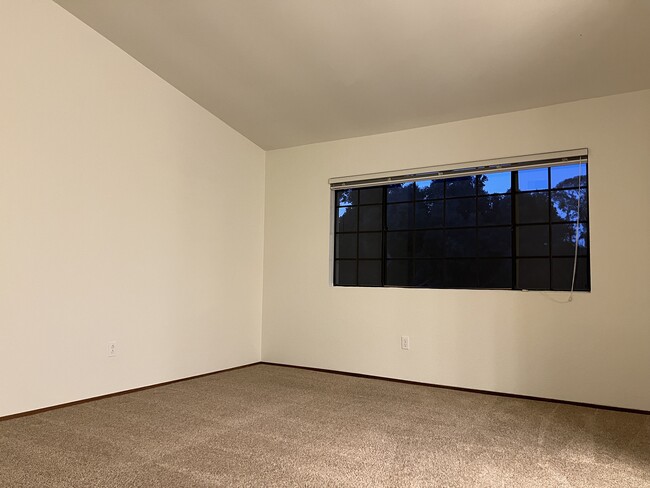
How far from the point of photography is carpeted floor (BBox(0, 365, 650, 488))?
6.79 ft

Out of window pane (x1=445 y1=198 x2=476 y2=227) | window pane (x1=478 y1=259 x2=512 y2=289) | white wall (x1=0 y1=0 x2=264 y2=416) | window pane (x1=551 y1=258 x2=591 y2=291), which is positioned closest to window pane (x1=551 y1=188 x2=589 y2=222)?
window pane (x1=551 y1=258 x2=591 y2=291)

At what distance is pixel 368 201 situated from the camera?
186 inches

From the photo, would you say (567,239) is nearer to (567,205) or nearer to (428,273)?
(567,205)

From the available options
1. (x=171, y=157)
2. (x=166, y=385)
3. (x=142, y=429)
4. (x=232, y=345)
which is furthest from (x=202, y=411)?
(x=171, y=157)

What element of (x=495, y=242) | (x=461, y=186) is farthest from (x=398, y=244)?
(x=495, y=242)

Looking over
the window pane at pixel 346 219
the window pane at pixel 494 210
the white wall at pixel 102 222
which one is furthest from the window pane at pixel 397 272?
the white wall at pixel 102 222

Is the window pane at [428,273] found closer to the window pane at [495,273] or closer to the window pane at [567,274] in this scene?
the window pane at [495,273]

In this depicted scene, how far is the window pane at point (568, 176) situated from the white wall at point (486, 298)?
10 centimetres

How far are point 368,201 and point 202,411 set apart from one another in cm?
255

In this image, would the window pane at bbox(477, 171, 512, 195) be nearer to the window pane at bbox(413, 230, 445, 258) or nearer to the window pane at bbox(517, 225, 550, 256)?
the window pane at bbox(517, 225, 550, 256)

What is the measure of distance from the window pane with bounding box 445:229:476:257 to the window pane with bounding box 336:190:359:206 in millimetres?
1037

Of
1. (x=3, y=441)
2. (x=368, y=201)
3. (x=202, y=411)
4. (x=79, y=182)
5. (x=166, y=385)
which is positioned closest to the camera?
(x=3, y=441)

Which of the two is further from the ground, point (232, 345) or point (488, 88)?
point (488, 88)

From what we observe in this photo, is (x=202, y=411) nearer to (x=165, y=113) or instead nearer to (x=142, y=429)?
(x=142, y=429)
